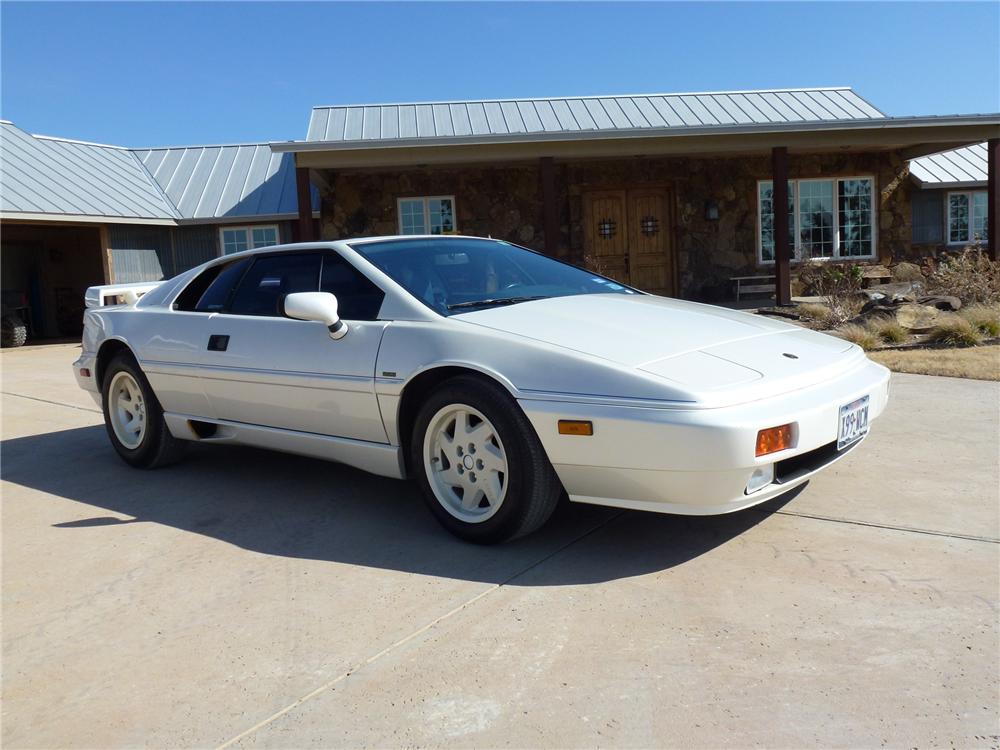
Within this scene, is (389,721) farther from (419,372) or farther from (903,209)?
(903,209)

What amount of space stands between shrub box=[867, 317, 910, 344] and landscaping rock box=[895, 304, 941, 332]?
34cm

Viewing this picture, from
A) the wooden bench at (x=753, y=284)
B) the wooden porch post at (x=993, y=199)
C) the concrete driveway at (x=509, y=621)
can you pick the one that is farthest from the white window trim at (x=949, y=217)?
the concrete driveway at (x=509, y=621)

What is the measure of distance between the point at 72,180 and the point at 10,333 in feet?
11.0

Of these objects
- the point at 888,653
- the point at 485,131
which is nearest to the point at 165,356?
the point at 888,653

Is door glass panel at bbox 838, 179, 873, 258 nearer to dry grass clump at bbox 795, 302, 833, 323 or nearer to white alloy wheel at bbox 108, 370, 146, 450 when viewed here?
dry grass clump at bbox 795, 302, 833, 323

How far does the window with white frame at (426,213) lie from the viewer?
54.6 feet

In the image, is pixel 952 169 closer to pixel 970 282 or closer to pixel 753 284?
pixel 753 284

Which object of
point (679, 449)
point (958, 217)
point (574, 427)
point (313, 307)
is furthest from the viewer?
point (958, 217)

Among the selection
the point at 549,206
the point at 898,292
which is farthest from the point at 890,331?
the point at 549,206

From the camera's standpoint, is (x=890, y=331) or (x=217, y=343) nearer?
(x=217, y=343)

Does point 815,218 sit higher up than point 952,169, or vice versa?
point 952,169

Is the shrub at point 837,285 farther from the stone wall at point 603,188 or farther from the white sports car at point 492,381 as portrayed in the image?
the white sports car at point 492,381

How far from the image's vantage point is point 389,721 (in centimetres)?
237

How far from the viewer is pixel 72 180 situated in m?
17.4
